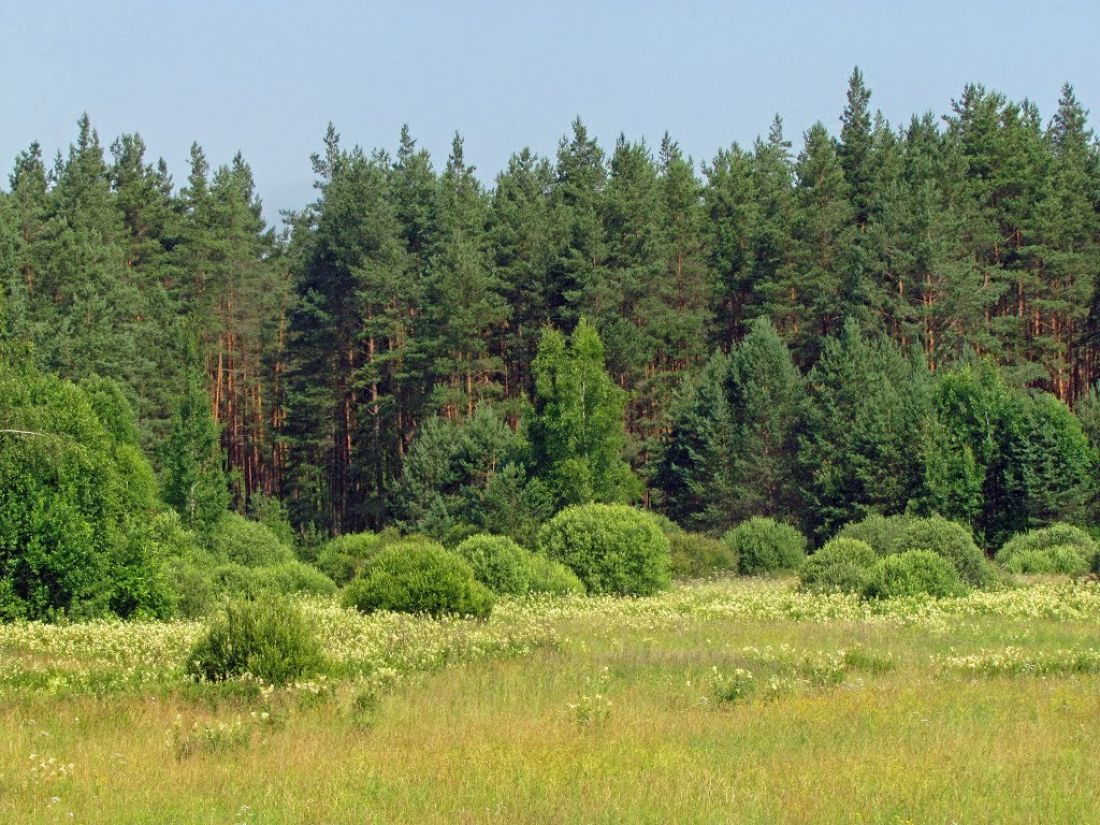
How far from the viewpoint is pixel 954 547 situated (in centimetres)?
3023

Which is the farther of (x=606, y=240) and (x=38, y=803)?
(x=606, y=240)

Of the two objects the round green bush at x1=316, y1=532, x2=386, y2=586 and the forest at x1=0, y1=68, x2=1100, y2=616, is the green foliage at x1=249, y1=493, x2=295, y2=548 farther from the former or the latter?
the round green bush at x1=316, y1=532, x2=386, y2=586

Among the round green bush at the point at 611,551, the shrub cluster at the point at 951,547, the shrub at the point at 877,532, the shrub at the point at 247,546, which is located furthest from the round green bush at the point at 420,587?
the shrub at the point at 247,546

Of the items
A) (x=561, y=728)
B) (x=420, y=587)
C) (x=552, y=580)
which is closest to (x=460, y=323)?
(x=552, y=580)

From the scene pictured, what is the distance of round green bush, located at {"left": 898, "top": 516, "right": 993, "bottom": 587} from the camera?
2997 centimetres

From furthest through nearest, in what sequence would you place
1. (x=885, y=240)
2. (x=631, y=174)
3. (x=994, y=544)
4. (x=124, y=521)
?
(x=631, y=174) → (x=885, y=240) → (x=994, y=544) → (x=124, y=521)

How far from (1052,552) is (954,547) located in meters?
9.78

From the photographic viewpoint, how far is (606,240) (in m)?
67.5

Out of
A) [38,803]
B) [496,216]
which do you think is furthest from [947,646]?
[496,216]

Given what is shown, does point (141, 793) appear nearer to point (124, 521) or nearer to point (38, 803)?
point (38, 803)

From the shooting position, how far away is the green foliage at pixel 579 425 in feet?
165

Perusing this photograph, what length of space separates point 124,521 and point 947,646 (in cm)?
1639

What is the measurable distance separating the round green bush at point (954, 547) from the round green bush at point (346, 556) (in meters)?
16.7

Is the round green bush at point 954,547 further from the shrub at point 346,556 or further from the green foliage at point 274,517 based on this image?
the green foliage at point 274,517
